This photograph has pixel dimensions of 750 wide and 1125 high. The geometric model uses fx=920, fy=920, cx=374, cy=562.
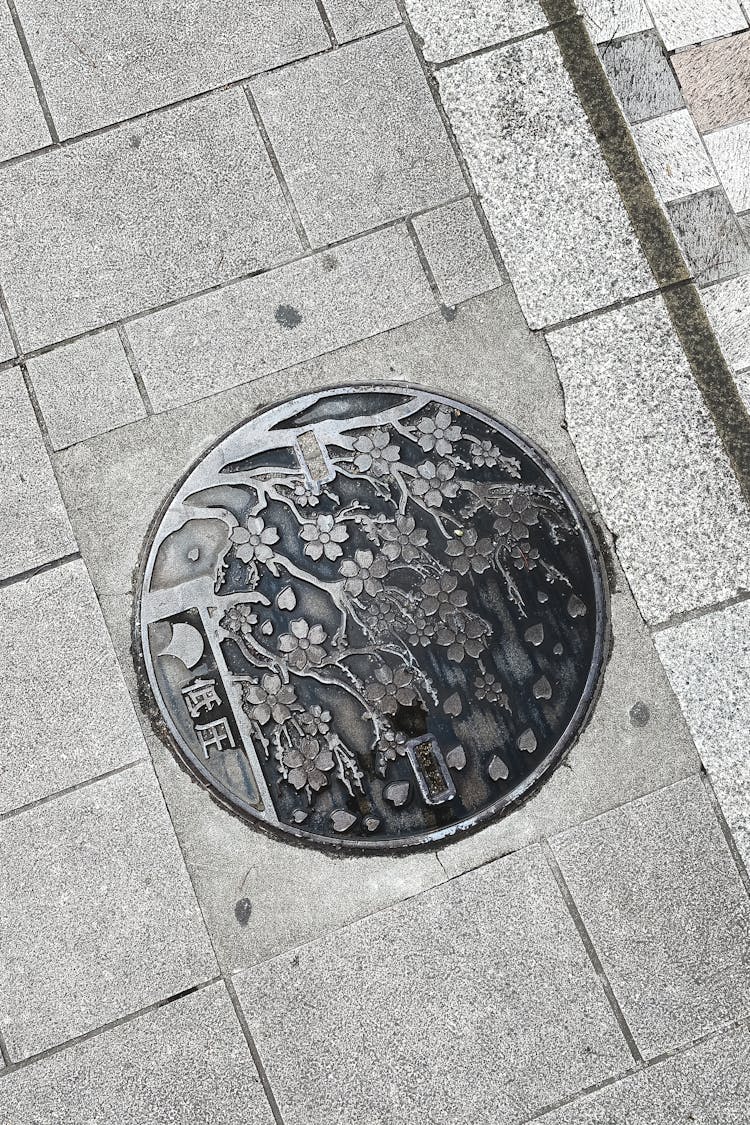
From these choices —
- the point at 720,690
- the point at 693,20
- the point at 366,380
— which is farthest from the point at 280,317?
the point at 720,690

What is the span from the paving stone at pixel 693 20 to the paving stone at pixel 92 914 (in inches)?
141

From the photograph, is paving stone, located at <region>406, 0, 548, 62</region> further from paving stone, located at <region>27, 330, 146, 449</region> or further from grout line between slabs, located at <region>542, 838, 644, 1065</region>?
grout line between slabs, located at <region>542, 838, 644, 1065</region>

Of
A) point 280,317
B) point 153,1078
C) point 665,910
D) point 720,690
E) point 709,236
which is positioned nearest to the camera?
point 153,1078

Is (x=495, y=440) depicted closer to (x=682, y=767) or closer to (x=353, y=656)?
(x=353, y=656)

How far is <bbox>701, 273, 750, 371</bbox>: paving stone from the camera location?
366cm

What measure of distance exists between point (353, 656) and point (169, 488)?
3.13 ft

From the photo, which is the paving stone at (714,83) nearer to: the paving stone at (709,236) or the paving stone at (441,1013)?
the paving stone at (709,236)

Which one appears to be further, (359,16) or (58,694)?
(359,16)

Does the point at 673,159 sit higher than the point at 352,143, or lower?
lower

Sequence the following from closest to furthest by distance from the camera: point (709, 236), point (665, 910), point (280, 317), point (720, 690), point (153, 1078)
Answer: point (153, 1078) → point (665, 910) → point (720, 690) → point (280, 317) → point (709, 236)

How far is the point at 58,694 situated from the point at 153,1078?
1400 millimetres

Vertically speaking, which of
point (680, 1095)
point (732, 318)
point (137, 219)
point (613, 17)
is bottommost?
point (680, 1095)

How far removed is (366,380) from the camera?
3.57 meters

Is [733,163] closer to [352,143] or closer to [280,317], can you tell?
[352,143]
